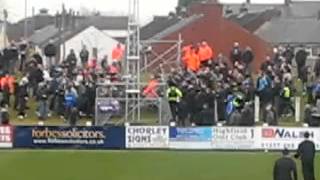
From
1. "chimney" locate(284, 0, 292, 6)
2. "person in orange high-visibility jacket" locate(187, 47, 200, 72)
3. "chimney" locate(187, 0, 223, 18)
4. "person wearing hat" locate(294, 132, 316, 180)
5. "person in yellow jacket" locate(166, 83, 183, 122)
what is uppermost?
"chimney" locate(284, 0, 292, 6)

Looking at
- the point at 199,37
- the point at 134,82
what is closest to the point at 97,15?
the point at 199,37

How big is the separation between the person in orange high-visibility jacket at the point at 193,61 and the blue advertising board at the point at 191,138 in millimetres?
6227

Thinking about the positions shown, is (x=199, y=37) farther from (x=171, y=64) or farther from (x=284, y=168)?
(x=284, y=168)

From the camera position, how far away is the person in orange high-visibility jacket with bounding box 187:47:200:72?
4266 centimetres

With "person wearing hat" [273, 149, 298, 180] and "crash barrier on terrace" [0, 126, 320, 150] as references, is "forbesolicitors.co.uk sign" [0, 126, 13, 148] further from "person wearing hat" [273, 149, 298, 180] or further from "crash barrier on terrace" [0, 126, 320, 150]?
"person wearing hat" [273, 149, 298, 180]

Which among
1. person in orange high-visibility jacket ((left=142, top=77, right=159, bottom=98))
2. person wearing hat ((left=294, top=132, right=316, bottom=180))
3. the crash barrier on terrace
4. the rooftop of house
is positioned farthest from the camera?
the rooftop of house

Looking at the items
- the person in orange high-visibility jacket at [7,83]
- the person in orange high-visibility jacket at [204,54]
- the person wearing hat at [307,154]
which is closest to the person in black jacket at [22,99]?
the person in orange high-visibility jacket at [7,83]

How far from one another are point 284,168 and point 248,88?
55.1 feet

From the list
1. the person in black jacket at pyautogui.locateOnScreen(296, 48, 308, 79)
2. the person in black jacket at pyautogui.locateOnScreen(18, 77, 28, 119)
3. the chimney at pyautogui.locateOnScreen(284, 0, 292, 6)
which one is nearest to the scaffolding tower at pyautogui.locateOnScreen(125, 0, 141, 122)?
the person in black jacket at pyautogui.locateOnScreen(18, 77, 28, 119)

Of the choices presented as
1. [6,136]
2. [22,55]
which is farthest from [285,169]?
[22,55]

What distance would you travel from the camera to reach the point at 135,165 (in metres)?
32.2

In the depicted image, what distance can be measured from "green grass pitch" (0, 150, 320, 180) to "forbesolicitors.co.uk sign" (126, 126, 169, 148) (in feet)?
2.99

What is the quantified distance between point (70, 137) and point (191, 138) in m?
4.58

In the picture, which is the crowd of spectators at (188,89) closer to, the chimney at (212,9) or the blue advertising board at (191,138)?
the blue advertising board at (191,138)
